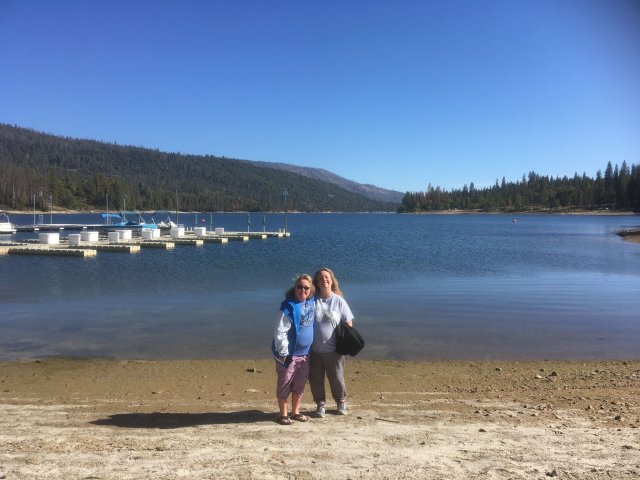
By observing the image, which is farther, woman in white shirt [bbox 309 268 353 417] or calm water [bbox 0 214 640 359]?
calm water [bbox 0 214 640 359]

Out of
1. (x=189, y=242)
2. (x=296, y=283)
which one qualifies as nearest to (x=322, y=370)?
(x=296, y=283)

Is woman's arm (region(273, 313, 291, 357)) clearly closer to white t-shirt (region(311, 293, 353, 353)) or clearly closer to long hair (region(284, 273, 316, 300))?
long hair (region(284, 273, 316, 300))

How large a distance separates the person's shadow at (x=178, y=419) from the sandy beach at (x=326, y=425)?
14mm

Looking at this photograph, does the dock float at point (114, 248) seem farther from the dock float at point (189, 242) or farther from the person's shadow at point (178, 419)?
the person's shadow at point (178, 419)

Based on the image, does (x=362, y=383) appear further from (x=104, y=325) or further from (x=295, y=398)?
(x=104, y=325)

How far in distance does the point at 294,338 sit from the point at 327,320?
0.44m

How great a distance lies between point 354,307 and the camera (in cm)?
1609

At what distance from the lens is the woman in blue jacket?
17.7ft

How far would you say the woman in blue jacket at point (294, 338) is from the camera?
540 centimetres

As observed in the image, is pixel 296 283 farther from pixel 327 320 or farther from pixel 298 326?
pixel 327 320

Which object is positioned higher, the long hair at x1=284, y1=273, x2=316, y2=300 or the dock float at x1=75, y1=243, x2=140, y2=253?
the long hair at x1=284, y1=273, x2=316, y2=300

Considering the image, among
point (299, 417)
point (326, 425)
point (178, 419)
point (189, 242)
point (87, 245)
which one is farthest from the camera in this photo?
point (189, 242)

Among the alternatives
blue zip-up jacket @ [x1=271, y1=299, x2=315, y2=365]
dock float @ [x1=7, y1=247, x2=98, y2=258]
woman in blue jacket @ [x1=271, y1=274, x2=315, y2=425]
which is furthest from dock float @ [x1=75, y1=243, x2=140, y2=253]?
blue zip-up jacket @ [x1=271, y1=299, x2=315, y2=365]

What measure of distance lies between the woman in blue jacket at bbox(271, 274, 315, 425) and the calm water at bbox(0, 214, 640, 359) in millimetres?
4741
